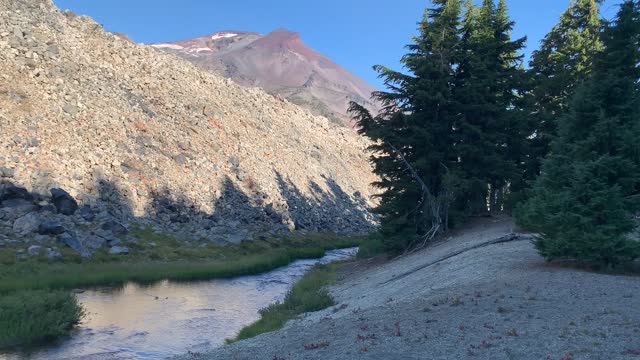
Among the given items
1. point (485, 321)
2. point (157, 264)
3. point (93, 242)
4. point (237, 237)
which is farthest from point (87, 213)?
point (485, 321)

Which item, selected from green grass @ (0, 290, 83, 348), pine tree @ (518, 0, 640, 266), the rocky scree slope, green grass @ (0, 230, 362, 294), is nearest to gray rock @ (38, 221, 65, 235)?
the rocky scree slope

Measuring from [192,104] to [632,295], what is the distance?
184ft

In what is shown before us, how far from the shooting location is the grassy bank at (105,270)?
708 inches

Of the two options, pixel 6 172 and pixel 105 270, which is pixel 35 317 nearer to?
pixel 105 270

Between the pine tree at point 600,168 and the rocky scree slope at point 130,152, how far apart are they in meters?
26.2

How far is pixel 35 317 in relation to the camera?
18.1m

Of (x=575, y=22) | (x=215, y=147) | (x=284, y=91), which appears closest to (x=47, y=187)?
(x=215, y=147)

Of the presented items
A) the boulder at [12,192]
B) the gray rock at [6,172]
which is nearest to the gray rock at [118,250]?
the boulder at [12,192]

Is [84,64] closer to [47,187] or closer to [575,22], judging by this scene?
[47,187]

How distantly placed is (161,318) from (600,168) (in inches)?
674

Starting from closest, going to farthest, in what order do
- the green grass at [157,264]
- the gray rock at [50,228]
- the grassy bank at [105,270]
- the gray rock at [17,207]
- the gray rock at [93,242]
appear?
the grassy bank at [105,270]
the green grass at [157,264]
the gray rock at [50,228]
the gray rock at [17,207]
the gray rock at [93,242]

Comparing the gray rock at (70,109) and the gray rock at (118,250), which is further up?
the gray rock at (70,109)

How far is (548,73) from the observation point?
39.6 m

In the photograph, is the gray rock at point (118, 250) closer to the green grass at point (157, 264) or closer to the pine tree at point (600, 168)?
the green grass at point (157, 264)
